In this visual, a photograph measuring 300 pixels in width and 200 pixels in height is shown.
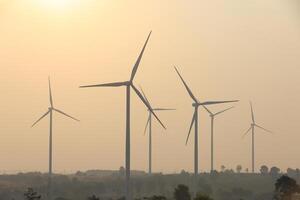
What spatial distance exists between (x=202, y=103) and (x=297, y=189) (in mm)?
24699

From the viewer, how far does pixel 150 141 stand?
185 metres

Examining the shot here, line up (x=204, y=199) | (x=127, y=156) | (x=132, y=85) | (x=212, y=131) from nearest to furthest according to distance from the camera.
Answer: (x=127, y=156) < (x=132, y=85) < (x=204, y=199) < (x=212, y=131)

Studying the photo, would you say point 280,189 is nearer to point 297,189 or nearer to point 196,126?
point 297,189

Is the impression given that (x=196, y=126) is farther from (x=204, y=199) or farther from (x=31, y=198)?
(x=31, y=198)

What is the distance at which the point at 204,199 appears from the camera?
400ft

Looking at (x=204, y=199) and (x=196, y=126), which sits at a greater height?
(x=196, y=126)

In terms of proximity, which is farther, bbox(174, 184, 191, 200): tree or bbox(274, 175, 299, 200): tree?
bbox(174, 184, 191, 200): tree

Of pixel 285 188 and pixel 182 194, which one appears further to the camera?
pixel 182 194

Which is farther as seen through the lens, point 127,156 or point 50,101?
point 50,101

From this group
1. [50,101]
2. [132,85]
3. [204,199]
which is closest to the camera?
[132,85]

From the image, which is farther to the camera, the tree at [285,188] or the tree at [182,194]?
the tree at [182,194]

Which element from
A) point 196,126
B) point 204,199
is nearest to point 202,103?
point 196,126

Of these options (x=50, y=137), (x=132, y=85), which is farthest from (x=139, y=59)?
(x=50, y=137)

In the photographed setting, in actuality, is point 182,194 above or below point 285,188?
below
